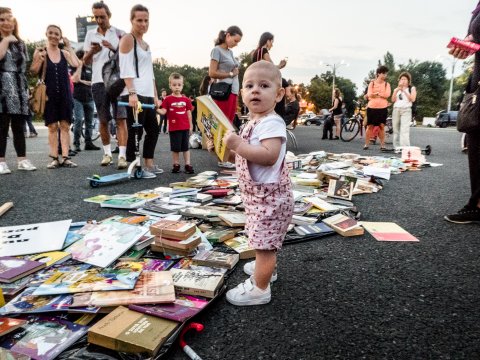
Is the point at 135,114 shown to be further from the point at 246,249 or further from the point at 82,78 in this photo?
the point at 82,78

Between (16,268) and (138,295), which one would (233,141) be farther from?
(16,268)

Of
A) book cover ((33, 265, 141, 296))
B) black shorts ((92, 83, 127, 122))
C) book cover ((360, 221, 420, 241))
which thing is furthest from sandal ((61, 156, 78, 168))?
book cover ((360, 221, 420, 241))

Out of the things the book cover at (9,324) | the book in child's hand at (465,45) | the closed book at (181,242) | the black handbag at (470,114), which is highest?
the book in child's hand at (465,45)

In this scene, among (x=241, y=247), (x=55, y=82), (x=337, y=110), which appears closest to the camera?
(x=241, y=247)

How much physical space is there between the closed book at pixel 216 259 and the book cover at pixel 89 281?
343mm

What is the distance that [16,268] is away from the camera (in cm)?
175

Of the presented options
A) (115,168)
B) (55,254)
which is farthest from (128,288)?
(115,168)

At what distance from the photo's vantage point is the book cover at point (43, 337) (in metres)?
1.21

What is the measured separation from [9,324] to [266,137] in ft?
4.15

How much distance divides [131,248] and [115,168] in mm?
3215

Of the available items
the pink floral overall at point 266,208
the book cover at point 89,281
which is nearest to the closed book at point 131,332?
the book cover at point 89,281

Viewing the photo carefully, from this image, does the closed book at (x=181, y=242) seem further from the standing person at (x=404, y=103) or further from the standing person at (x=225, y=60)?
the standing person at (x=404, y=103)

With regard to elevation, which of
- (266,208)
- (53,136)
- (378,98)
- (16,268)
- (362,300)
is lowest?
(362,300)

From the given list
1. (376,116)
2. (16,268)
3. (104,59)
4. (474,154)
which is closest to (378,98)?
(376,116)
